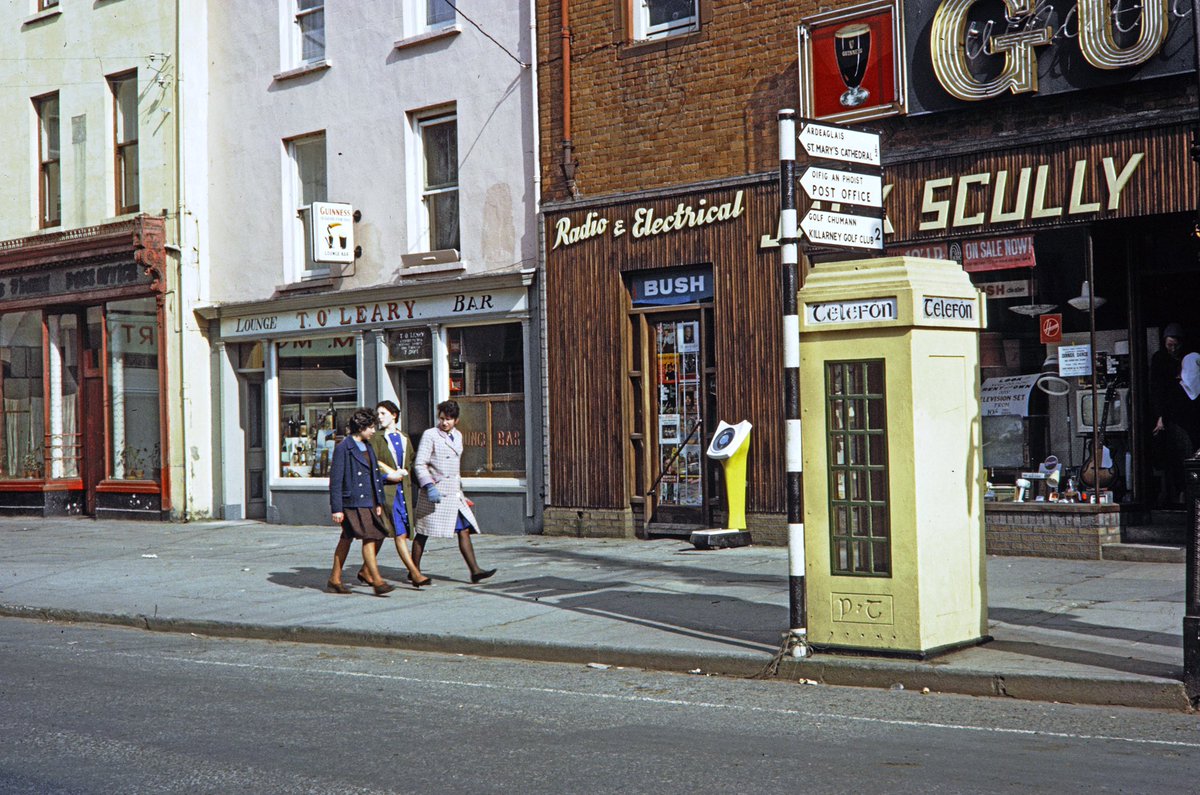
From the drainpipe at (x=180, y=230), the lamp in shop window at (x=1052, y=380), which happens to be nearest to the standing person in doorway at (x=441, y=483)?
the lamp in shop window at (x=1052, y=380)

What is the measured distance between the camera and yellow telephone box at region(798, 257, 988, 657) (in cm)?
844

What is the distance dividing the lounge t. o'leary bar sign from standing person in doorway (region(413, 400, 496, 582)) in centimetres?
594

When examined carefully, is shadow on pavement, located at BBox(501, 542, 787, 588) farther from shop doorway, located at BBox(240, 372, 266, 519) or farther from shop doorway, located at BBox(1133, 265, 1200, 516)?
shop doorway, located at BBox(240, 372, 266, 519)

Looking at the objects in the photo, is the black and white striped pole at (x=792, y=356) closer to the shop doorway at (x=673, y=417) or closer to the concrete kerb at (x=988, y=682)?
the concrete kerb at (x=988, y=682)

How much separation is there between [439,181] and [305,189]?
2.95 meters

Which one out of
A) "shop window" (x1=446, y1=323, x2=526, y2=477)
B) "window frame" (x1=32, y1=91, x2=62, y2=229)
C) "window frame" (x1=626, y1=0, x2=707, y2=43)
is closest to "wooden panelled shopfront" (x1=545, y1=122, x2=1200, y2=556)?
"shop window" (x1=446, y1=323, x2=526, y2=477)

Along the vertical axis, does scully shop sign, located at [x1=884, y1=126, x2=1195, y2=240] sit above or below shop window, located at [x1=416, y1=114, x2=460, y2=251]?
below

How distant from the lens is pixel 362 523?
12.5m

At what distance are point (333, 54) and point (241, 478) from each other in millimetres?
6893

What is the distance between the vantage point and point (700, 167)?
16125mm

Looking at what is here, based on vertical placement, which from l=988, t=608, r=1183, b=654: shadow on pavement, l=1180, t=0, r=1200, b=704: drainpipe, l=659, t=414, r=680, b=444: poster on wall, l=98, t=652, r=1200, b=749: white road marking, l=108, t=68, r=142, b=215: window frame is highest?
l=108, t=68, r=142, b=215: window frame

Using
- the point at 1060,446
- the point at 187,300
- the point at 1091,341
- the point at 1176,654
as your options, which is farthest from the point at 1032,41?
the point at 187,300

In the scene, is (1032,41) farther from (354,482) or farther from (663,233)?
(354,482)

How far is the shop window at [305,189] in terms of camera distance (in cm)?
2075
